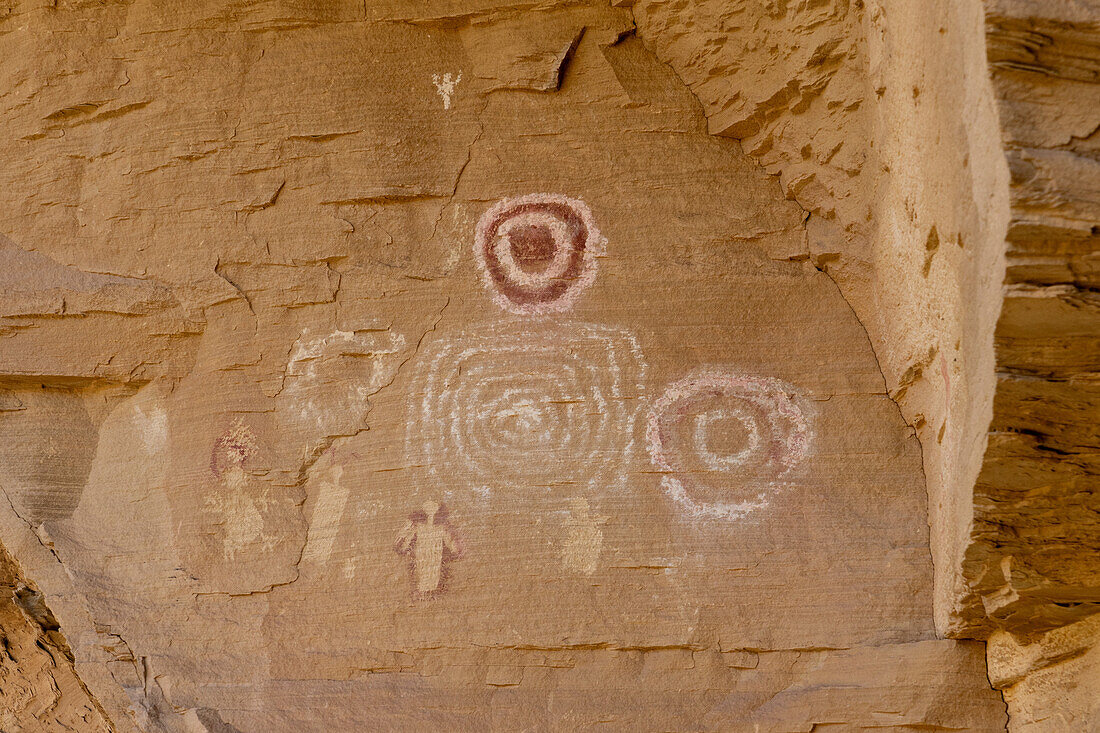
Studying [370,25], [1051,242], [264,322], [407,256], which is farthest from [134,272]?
[1051,242]

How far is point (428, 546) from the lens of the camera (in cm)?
257

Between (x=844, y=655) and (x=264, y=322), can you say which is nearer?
(x=844, y=655)

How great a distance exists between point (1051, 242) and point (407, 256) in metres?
1.72

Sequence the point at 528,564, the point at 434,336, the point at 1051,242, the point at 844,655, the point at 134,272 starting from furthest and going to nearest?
the point at 134,272 → the point at 434,336 → the point at 528,564 → the point at 844,655 → the point at 1051,242

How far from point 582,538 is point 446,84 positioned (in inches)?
55.8

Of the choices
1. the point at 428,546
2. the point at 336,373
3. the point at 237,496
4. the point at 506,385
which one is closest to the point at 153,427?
the point at 237,496

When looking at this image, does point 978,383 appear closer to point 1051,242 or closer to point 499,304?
point 1051,242

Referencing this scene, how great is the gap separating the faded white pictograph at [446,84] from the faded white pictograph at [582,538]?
4.16 feet

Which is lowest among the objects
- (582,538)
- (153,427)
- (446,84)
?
(582,538)

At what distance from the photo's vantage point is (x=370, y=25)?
2.93 meters

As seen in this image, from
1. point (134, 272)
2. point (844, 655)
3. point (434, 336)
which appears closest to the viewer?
point (844, 655)

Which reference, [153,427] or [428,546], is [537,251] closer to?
[428,546]

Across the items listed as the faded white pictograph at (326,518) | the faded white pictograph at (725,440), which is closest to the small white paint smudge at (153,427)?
the faded white pictograph at (326,518)

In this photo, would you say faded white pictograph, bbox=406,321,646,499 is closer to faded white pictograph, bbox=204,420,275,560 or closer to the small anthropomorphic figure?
the small anthropomorphic figure
